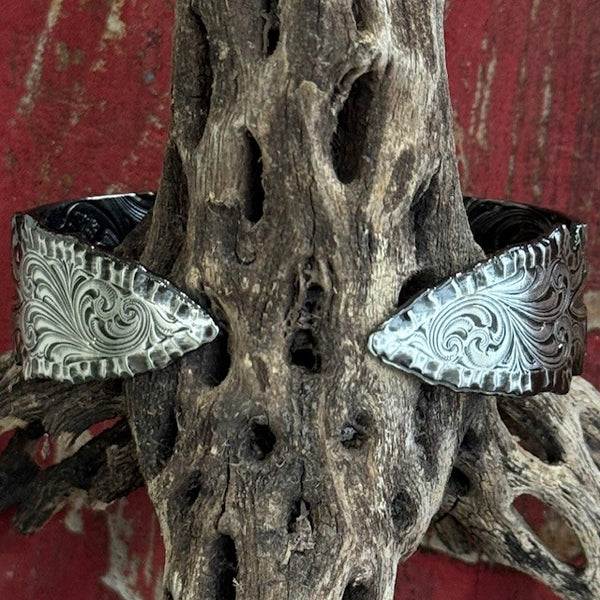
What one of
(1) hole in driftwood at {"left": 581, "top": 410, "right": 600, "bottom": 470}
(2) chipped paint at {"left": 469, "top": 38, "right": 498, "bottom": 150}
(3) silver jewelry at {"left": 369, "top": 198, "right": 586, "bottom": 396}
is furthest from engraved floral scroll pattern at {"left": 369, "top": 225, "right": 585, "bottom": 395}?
(2) chipped paint at {"left": 469, "top": 38, "right": 498, "bottom": 150}

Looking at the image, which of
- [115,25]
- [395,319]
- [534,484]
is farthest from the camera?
[115,25]

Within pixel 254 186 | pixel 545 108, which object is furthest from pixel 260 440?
pixel 545 108

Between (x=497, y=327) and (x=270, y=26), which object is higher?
(x=270, y=26)

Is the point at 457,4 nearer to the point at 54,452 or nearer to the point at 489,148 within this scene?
the point at 489,148

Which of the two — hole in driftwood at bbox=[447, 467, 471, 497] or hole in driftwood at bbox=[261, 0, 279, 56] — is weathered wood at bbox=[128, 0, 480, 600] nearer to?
hole in driftwood at bbox=[261, 0, 279, 56]

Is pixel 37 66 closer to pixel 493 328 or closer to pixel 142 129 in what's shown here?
pixel 142 129
